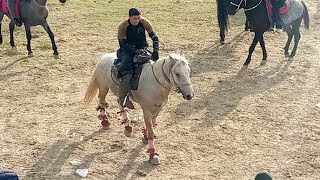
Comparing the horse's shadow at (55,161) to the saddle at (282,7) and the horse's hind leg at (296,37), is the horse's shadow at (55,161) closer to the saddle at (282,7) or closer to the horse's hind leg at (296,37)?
the saddle at (282,7)

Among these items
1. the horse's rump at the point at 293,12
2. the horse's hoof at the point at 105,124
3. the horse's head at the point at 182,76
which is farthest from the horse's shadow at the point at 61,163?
the horse's rump at the point at 293,12

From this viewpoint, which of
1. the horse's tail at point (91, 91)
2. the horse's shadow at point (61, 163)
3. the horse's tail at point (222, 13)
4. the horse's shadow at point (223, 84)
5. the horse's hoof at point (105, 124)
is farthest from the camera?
the horse's tail at point (222, 13)

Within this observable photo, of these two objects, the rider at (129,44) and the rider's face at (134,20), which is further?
the rider at (129,44)

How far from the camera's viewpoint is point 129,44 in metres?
7.47

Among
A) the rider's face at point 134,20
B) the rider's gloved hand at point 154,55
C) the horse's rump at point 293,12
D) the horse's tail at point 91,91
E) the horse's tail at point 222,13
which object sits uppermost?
the rider's face at point 134,20

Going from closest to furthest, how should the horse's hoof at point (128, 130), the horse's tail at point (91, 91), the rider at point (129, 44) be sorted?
the rider at point (129, 44), the horse's hoof at point (128, 130), the horse's tail at point (91, 91)

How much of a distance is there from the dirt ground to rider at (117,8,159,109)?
1201 millimetres

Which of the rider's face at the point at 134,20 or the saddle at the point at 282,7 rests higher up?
the rider's face at the point at 134,20

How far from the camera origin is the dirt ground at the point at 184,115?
742 centimetres

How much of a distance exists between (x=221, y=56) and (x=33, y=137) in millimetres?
5365

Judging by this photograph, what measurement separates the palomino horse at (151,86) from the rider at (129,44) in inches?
7.1

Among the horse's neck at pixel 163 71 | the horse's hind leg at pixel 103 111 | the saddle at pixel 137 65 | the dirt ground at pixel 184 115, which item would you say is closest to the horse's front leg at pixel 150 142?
the dirt ground at pixel 184 115

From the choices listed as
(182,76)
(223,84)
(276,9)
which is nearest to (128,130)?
(182,76)

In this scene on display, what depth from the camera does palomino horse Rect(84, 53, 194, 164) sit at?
6.64 metres
